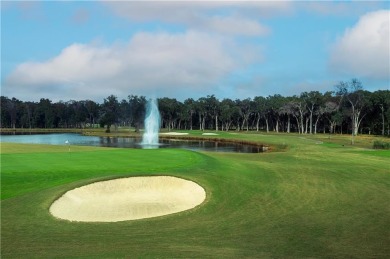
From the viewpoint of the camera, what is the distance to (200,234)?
14.0m

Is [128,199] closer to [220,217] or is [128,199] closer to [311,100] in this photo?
[220,217]

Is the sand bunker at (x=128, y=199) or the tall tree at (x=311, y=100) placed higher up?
the tall tree at (x=311, y=100)

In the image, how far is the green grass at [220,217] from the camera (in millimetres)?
12211

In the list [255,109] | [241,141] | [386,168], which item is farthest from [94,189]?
[255,109]

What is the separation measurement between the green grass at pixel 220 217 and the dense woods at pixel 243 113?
71979 millimetres

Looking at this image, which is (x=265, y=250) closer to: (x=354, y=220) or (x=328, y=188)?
(x=354, y=220)

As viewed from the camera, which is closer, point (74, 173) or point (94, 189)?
point (94, 189)

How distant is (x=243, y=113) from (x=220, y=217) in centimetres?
13227

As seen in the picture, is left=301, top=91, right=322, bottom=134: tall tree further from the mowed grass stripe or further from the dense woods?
the mowed grass stripe

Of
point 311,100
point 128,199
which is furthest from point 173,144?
point 128,199

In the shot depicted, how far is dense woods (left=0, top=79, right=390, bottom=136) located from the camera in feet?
355

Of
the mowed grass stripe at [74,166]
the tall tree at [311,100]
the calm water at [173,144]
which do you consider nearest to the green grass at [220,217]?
the mowed grass stripe at [74,166]

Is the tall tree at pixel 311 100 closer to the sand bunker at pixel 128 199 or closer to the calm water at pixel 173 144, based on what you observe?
the calm water at pixel 173 144

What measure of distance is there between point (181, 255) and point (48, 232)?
525 cm
